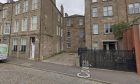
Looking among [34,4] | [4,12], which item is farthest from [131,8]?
[4,12]

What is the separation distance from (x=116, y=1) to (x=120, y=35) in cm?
685

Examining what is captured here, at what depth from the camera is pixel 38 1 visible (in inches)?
781

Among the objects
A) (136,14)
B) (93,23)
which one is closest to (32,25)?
(93,23)

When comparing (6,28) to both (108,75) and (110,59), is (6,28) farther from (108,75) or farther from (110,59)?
(108,75)

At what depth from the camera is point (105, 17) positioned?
72.1 feet

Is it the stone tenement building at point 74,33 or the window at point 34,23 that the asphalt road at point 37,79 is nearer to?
the window at point 34,23

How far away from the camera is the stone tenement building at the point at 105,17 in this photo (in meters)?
20.6

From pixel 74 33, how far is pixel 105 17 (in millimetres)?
12770

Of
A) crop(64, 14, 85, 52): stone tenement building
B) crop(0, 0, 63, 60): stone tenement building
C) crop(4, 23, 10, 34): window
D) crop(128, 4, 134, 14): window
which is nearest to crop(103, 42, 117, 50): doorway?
crop(128, 4, 134, 14): window

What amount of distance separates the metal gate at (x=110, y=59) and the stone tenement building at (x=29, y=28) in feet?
27.3

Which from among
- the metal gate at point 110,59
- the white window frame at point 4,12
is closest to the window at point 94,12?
the metal gate at point 110,59

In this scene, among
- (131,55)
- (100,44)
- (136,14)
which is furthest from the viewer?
(100,44)

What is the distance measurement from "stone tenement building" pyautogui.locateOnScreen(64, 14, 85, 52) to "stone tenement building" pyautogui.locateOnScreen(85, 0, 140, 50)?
10043mm

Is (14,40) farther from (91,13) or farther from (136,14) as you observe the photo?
(136,14)
